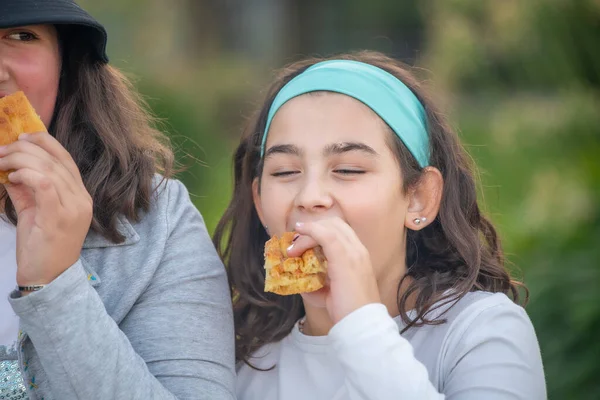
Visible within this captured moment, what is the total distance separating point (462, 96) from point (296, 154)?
36.1ft

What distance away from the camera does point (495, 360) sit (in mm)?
2623

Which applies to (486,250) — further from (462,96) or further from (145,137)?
(462,96)

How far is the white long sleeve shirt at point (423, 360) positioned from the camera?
8.20ft

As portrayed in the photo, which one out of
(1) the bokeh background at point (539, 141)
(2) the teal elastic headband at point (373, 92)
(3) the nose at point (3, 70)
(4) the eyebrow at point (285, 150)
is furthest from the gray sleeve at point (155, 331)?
(1) the bokeh background at point (539, 141)

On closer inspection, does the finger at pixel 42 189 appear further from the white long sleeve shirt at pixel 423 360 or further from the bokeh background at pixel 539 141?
the bokeh background at pixel 539 141

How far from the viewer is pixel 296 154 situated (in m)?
2.89

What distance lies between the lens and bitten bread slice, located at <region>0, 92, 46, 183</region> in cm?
258

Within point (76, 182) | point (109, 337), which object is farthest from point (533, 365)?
point (76, 182)

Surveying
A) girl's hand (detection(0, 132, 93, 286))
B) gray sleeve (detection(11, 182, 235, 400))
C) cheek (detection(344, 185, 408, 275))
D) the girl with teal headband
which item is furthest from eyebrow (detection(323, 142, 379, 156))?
girl's hand (detection(0, 132, 93, 286))

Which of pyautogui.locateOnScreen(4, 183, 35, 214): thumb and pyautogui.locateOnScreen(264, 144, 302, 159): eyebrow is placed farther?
pyautogui.locateOnScreen(264, 144, 302, 159): eyebrow

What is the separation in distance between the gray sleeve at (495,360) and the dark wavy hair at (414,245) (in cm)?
16

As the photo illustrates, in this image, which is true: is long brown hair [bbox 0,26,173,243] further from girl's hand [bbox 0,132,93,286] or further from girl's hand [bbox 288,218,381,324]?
girl's hand [bbox 288,218,381,324]

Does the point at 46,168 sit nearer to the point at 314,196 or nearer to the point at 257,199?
the point at 314,196

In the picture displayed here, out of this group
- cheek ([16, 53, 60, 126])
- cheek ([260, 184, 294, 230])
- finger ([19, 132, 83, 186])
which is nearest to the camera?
finger ([19, 132, 83, 186])
